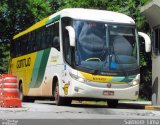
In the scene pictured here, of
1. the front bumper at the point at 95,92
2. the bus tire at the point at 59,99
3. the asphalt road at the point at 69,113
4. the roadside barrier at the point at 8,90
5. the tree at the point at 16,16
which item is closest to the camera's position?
the asphalt road at the point at 69,113

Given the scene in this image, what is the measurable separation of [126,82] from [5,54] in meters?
26.7

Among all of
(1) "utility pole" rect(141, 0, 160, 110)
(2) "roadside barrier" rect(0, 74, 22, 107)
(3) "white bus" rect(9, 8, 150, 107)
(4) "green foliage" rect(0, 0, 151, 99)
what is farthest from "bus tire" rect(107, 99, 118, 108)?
(4) "green foliage" rect(0, 0, 151, 99)

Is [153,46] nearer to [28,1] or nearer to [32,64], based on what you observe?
[32,64]

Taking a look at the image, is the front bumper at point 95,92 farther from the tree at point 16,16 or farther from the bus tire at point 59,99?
the tree at point 16,16

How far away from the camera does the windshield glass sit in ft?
56.4

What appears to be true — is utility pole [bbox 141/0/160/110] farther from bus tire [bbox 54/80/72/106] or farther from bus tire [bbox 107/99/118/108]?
bus tire [bbox 54/80/72/106]

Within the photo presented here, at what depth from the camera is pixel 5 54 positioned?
42.9 meters

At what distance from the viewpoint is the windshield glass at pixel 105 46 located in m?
17.2

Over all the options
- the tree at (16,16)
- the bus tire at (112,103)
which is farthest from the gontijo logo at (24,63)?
the tree at (16,16)

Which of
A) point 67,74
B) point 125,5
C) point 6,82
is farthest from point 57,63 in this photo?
point 125,5

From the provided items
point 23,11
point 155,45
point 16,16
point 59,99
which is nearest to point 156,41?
point 155,45

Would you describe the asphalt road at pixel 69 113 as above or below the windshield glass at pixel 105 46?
below

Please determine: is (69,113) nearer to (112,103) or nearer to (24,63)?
(112,103)

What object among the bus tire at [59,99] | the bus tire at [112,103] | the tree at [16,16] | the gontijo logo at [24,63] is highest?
the tree at [16,16]
